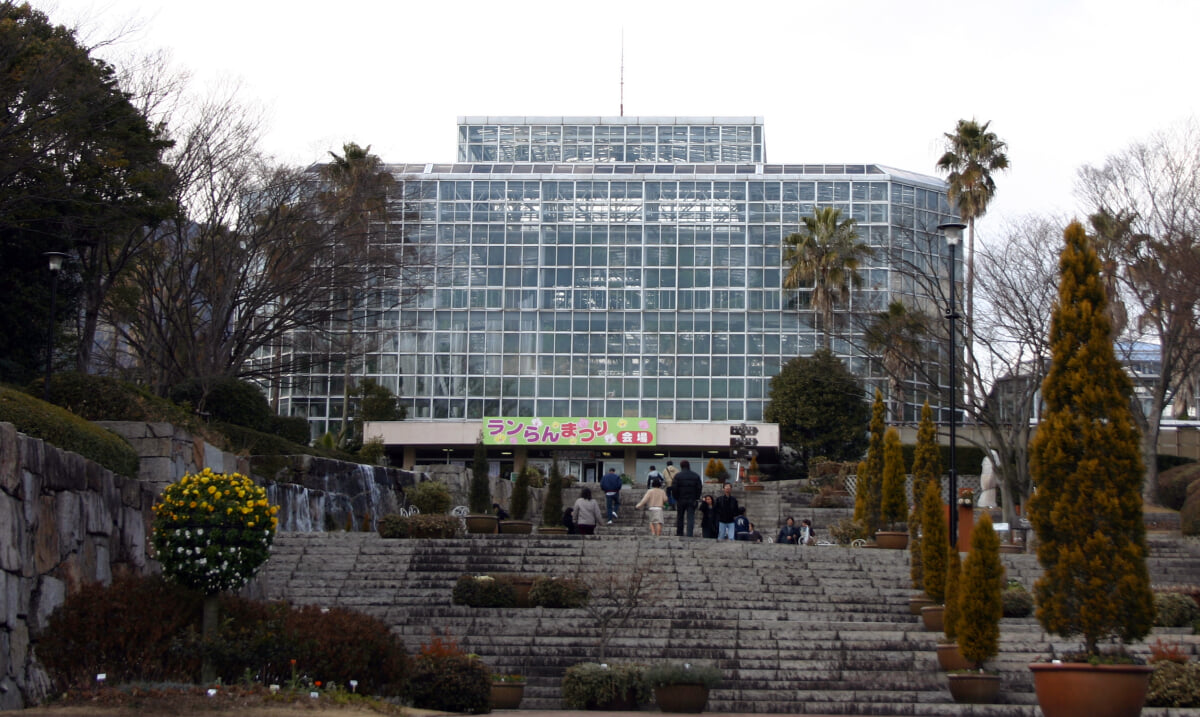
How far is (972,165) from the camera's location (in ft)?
154

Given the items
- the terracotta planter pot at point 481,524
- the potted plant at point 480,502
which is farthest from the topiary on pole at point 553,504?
the terracotta planter pot at point 481,524

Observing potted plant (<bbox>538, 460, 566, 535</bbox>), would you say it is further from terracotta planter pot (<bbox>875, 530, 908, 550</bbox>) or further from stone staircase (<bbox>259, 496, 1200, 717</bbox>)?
terracotta planter pot (<bbox>875, 530, 908, 550</bbox>)

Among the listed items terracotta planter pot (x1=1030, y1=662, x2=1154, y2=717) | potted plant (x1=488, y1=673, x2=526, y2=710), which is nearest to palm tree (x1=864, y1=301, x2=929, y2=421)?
potted plant (x1=488, y1=673, x2=526, y2=710)

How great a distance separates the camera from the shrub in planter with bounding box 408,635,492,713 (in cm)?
1435

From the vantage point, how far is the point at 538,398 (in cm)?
6228

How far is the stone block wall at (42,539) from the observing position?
45.2ft

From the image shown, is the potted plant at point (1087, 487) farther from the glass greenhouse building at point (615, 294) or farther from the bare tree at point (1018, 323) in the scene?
the glass greenhouse building at point (615, 294)

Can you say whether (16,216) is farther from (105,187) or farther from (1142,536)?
(1142,536)

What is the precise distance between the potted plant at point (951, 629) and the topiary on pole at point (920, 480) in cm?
385

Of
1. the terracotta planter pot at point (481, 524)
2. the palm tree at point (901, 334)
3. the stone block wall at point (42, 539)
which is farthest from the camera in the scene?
the palm tree at point (901, 334)

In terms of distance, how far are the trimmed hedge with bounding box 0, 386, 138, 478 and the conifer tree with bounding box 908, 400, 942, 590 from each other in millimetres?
12507

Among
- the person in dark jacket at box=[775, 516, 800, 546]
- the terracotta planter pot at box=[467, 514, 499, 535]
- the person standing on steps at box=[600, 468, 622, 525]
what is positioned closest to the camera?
the terracotta planter pot at box=[467, 514, 499, 535]

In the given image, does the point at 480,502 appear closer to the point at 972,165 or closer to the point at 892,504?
the point at 892,504

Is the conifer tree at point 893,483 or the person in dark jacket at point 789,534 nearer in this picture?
the conifer tree at point 893,483
